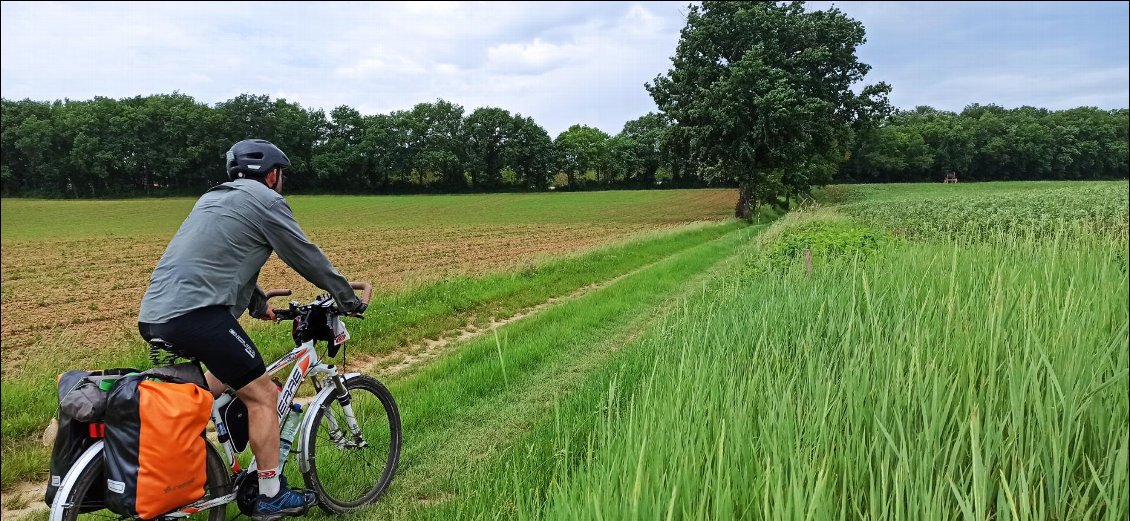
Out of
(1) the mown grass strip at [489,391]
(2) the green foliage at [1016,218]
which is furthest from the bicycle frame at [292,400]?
(2) the green foliage at [1016,218]

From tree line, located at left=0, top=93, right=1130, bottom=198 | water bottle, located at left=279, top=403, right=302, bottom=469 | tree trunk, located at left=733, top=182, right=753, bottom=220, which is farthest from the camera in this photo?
tree line, located at left=0, top=93, right=1130, bottom=198

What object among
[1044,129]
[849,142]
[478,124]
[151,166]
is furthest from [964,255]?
[478,124]

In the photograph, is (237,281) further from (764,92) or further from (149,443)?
(764,92)

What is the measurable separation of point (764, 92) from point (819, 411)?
30.7 m

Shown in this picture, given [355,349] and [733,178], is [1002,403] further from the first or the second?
[733,178]

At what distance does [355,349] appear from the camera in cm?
736

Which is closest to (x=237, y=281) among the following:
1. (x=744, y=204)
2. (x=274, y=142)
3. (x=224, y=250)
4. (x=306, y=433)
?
(x=224, y=250)

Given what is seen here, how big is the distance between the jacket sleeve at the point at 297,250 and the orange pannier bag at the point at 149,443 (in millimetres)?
748

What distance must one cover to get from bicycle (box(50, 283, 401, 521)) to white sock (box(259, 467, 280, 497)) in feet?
0.21

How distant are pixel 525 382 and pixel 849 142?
36.6 metres

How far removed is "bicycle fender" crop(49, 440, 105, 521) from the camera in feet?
7.43

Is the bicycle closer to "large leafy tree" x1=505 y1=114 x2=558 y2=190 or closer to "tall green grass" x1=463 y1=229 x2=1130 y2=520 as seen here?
"tall green grass" x1=463 y1=229 x2=1130 y2=520

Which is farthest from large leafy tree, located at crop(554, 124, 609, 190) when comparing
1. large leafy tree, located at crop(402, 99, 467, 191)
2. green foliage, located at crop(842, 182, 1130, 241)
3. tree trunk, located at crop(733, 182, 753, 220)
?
green foliage, located at crop(842, 182, 1130, 241)

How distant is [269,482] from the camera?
3.07m
